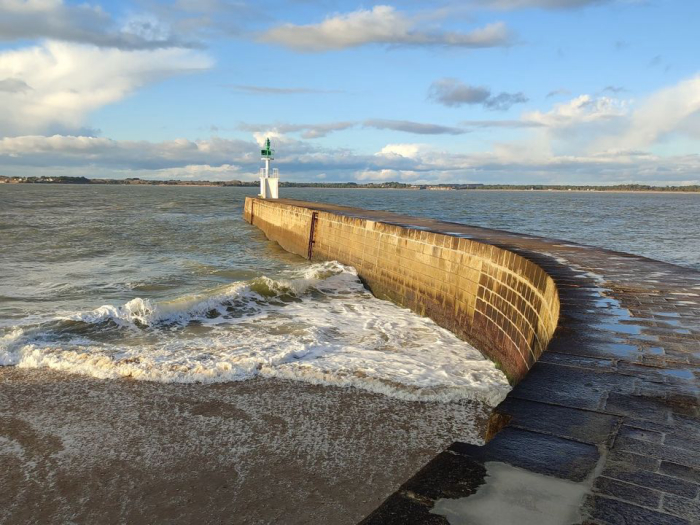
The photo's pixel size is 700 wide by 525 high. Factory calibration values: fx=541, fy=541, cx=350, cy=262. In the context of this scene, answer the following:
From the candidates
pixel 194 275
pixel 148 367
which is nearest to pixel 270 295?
pixel 194 275

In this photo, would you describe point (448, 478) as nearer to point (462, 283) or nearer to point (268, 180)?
point (462, 283)

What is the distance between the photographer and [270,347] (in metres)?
8.17

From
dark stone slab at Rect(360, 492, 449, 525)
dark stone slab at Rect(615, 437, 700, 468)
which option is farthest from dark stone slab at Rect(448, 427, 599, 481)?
dark stone slab at Rect(360, 492, 449, 525)

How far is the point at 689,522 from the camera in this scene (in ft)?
6.86

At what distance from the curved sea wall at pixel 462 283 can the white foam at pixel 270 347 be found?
1.17 feet

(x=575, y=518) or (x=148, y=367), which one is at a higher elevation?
(x=575, y=518)

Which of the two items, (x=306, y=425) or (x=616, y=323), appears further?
(x=306, y=425)

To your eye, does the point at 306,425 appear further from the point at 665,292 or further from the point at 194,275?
the point at 194,275

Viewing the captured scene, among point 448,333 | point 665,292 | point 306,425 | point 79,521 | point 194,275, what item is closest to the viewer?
point 79,521

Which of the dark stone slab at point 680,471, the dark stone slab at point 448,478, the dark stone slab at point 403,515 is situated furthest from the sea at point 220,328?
the dark stone slab at point 403,515

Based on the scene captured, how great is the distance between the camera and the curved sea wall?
6801 millimetres

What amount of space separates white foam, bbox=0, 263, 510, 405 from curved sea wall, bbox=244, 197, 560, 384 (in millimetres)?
357

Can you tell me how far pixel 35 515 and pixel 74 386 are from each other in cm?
275

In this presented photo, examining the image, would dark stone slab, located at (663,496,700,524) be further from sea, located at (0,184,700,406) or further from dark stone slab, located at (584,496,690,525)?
sea, located at (0,184,700,406)
